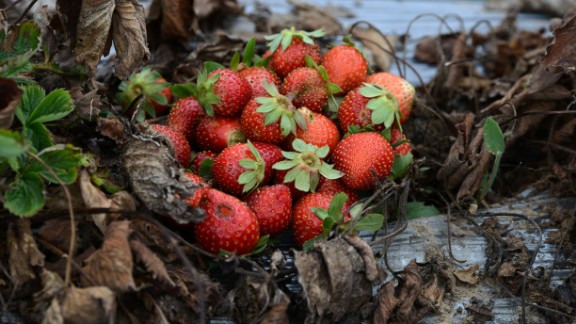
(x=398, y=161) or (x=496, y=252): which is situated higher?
(x=398, y=161)

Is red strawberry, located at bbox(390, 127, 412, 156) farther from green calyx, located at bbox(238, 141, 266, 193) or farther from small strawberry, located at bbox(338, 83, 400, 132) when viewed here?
green calyx, located at bbox(238, 141, 266, 193)

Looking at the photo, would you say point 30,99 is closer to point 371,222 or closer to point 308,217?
point 308,217

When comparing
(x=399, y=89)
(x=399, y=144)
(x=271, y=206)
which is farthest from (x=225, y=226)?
(x=399, y=89)

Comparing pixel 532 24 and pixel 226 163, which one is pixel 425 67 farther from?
pixel 226 163

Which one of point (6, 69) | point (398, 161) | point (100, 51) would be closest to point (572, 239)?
point (398, 161)

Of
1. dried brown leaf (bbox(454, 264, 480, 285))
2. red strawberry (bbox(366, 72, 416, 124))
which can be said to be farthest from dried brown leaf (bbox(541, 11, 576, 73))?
dried brown leaf (bbox(454, 264, 480, 285))

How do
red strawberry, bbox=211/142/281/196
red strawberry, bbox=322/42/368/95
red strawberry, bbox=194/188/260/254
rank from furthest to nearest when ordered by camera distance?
red strawberry, bbox=322/42/368/95, red strawberry, bbox=211/142/281/196, red strawberry, bbox=194/188/260/254
